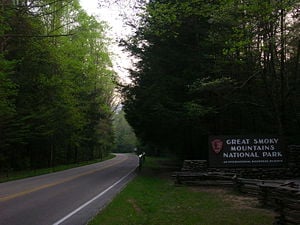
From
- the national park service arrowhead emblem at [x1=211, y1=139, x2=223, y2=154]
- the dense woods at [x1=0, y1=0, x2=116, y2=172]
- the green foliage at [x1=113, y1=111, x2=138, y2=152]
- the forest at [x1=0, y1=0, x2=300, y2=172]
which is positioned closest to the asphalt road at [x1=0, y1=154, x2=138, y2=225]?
the national park service arrowhead emblem at [x1=211, y1=139, x2=223, y2=154]

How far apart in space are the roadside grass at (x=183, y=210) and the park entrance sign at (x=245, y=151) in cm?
392

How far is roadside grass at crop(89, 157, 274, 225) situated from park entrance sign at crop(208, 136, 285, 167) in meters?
3.92

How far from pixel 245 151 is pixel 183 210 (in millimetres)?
9323

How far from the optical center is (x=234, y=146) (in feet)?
66.1

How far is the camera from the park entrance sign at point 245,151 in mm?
20078

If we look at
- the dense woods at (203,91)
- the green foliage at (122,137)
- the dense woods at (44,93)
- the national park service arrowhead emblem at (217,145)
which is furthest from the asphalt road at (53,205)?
the green foliage at (122,137)

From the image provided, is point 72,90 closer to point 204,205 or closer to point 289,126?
point 289,126

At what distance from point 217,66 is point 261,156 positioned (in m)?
7.45

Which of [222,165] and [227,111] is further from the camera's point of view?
[227,111]

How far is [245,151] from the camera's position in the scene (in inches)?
793

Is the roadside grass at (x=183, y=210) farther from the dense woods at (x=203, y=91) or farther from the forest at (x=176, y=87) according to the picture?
the dense woods at (x=203, y=91)

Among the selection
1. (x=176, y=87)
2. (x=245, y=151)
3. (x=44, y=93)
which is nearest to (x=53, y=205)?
(x=245, y=151)

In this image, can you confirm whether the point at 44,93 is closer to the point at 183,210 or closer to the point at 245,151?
the point at 245,151

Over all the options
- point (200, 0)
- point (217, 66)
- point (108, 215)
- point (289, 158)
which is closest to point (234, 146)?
point (289, 158)
